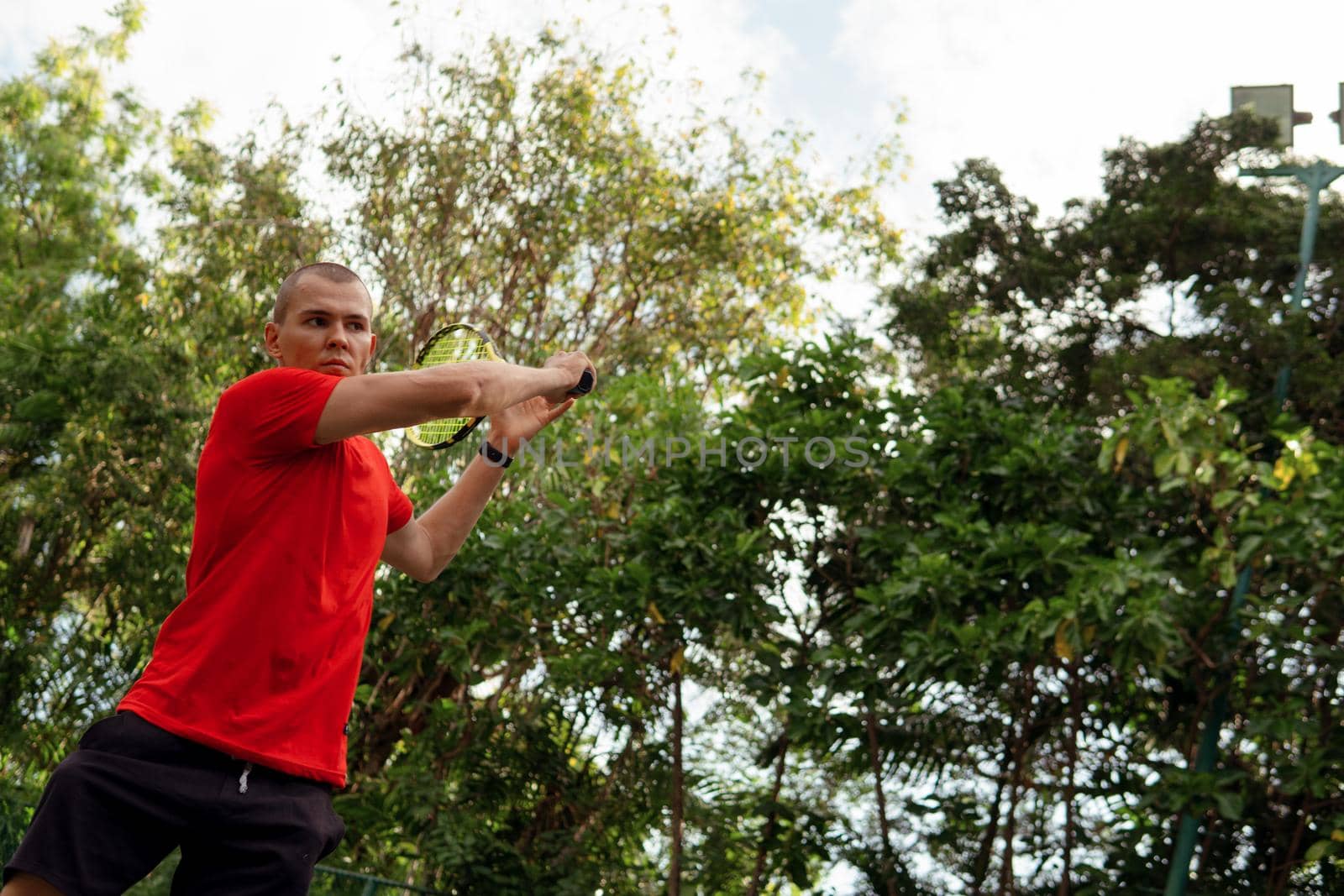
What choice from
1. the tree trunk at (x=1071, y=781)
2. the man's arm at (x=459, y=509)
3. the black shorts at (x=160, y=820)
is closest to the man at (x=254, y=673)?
the black shorts at (x=160, y=820)

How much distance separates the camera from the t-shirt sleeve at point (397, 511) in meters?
1.93

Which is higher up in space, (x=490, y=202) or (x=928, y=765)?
(x=490, y=202)

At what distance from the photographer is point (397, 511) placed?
6.40 feet

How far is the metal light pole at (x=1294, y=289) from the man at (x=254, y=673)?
3.96 m

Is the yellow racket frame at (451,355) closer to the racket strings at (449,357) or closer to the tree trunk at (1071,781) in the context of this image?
the racket strings at (449,357)

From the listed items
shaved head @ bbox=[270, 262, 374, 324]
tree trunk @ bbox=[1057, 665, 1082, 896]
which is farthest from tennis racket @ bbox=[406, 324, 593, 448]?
tree trunk @ bbox=[1057, 665, 1082, 896]

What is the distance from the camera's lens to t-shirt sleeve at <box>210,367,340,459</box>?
1.60 metres

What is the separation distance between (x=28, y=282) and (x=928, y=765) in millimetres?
10370

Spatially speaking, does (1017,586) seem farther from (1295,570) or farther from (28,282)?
(28,282)

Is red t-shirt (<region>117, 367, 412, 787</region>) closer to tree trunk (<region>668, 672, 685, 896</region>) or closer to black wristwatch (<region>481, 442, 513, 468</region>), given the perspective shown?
black wristwatch (<region>481, 442, 513, 468</region>)

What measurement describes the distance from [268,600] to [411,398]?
31cm

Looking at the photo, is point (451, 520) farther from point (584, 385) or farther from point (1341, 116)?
point (1341, 116)

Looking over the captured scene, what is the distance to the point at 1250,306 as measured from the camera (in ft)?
19.3

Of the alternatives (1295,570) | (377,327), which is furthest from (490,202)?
(1295,570)
